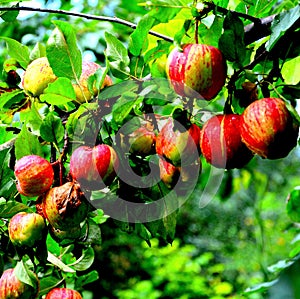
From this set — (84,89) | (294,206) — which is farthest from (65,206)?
(294,206)

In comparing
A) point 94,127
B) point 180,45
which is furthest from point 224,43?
point 94,127

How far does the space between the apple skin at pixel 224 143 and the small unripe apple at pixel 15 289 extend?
307mm

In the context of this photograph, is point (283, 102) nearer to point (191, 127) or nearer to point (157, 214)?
point (191, 127)

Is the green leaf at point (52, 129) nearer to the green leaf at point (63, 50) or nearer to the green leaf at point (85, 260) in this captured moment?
the green leaf at point (63, 50)

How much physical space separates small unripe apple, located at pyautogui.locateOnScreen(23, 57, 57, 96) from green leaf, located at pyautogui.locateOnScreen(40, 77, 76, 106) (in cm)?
8

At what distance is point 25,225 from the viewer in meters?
0.66

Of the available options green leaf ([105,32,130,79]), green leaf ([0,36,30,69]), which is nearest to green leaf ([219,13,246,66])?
green leaf ([105,32,130,79])

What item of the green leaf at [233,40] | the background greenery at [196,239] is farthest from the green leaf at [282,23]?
the background greenery at [196,239]

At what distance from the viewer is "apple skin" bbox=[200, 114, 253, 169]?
0.58 m

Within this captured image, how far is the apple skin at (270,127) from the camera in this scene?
0.54m

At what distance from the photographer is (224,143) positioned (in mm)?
579

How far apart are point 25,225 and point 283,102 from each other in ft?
1.10

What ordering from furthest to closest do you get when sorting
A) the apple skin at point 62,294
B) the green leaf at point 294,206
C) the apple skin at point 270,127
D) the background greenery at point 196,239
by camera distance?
the background greenery at point 196,239 → the green leaf at point 294,206 → the apple skin at point 62,294 → the apple skin at point 270,127

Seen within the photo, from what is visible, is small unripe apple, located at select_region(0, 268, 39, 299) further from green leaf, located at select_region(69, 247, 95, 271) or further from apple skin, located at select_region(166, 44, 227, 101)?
apple skin, located at select_region(166, 44, 227, 101)
